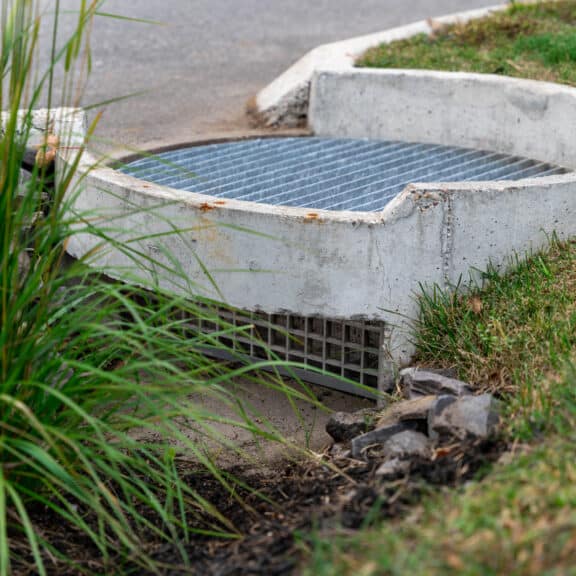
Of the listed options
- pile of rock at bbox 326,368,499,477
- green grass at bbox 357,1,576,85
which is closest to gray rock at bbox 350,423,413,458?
pile of rock at bbox 326,368,499,477

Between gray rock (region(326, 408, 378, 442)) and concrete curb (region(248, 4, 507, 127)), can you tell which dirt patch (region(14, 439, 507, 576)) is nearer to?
gray rock (region(326, 408, 378, 442))

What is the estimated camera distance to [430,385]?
4062mm

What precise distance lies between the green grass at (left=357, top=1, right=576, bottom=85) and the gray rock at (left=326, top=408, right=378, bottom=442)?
3117 mm

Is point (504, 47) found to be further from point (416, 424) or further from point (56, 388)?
point (56, 388)

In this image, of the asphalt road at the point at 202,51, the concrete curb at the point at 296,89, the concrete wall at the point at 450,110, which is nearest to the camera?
the concrete wall at the point at 450,110

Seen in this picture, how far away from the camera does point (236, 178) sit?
571cm

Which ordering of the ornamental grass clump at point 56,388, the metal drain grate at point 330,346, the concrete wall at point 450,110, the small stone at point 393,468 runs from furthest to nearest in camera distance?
the concrete wall at point 450,110, the metal drain grate at point 330,346, the small stone at point 393,468, the ornamental grass clump at point 56,388

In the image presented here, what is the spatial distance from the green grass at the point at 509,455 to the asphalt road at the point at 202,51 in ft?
8.67

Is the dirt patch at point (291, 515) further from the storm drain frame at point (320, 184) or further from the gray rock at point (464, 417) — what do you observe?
the storm drain frame at point (320, 184)

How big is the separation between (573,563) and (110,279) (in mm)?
3659

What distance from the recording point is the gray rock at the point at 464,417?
11.2 feet

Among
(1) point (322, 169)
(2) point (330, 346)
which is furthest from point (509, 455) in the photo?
(1) point (322, 169)

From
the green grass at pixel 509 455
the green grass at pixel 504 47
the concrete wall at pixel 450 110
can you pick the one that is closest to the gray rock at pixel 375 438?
the green grass at pixel 509 455

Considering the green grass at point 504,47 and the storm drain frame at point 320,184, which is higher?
the green grass at point 504,47
